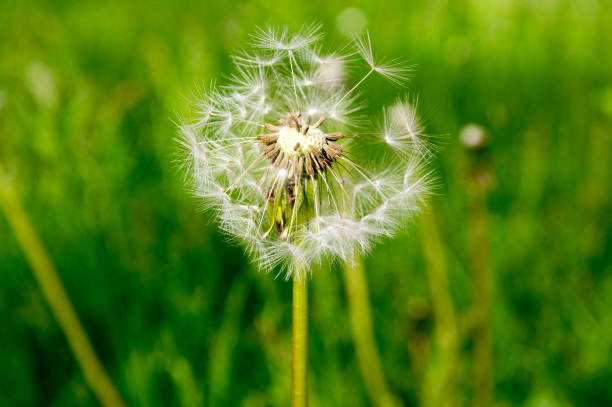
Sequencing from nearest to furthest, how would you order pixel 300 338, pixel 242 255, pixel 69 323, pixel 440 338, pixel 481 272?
pixel 300 338 < pixel 481 272 < pixel 69 323 < pixel 440 338 < pixel 242 255

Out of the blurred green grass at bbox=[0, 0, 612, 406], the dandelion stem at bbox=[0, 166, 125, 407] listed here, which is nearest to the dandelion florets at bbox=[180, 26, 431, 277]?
the blurred green grass at bbox=[0, 0, 612, 406]

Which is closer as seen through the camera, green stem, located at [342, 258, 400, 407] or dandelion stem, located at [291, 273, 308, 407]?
dandelion stem, located at [291, 273, 308, 407]

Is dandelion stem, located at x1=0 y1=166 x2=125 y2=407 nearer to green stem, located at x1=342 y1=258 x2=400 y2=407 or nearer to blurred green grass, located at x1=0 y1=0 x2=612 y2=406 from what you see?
blurred green grass, located at x1=0 y1=0 x2=612 y2=406

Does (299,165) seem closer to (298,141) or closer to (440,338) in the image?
(298,141)

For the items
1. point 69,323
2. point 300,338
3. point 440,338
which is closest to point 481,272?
point 440,338

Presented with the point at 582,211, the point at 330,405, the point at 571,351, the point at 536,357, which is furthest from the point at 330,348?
the point at 582,211

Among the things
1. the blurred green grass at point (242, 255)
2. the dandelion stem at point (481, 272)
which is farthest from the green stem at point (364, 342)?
the dandelion stem at point (481, 272)

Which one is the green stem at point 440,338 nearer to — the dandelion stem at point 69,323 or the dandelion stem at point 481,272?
the dandelion stem at point 481,272
